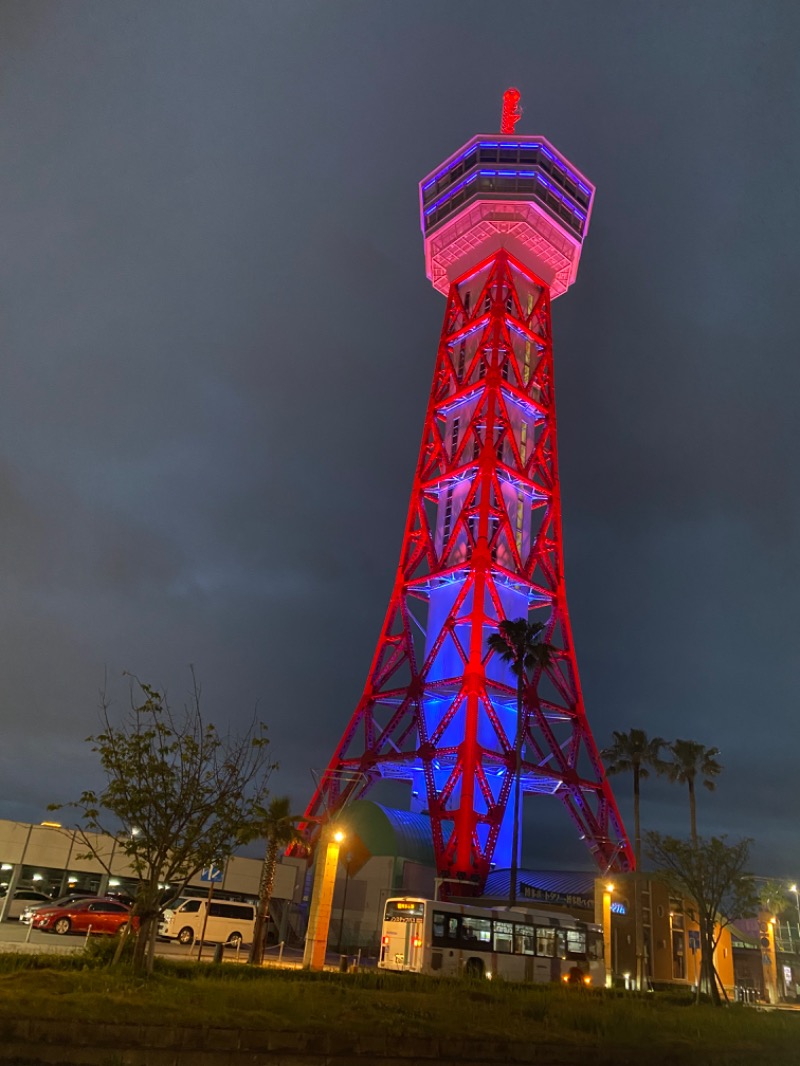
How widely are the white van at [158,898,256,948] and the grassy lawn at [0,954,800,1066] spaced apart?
14.8 meters

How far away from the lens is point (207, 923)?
34.9 meters

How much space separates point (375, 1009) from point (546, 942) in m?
19.9

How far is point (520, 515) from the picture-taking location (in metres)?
65.5

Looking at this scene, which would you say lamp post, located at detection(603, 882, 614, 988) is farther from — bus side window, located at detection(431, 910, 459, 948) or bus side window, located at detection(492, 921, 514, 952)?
bus side window, located at detection(431, 910, 459, 948)

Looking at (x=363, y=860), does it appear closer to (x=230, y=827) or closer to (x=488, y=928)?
(x=488, y=928)

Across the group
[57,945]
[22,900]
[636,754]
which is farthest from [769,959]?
[57,945]

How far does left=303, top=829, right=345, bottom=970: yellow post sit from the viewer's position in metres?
27.1

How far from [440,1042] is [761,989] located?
1939 inches

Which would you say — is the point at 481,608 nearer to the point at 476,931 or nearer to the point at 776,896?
the point at 476,931

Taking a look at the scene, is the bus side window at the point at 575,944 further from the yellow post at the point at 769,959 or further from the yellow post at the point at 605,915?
the yellow post at the point at 769,959

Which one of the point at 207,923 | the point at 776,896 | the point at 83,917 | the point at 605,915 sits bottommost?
the point at 83,917

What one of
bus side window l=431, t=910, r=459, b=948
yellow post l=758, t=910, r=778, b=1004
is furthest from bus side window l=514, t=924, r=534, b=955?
yellow post l=758, t=910, r=778, b=1004

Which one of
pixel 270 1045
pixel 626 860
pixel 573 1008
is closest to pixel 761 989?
pixel 626 860

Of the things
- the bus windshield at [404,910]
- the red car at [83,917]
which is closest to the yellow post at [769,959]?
the bus windshield at [404,910]
